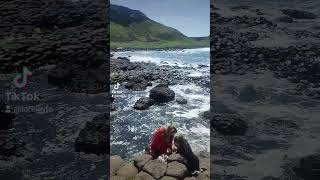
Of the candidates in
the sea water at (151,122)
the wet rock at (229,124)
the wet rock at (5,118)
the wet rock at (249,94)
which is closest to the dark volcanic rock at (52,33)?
the wet rock at (5,118)

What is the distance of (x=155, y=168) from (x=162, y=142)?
0.57 metres

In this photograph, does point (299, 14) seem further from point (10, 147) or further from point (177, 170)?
point (10, 147)

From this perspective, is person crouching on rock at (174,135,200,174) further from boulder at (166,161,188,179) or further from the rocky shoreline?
boulder at (166,161,188,179)

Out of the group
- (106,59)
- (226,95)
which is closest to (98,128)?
(106,59)

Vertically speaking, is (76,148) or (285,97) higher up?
(285,97)

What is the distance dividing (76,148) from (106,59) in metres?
2.15

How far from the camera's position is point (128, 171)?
7.73 m

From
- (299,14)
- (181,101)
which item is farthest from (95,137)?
(181,101)

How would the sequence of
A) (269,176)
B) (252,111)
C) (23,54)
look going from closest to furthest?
(269,176), (23,54), (252,111)

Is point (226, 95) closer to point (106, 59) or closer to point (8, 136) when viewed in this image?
point (106, 59)

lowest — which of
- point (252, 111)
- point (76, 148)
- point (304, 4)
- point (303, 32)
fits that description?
point (76, 148)

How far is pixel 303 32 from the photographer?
370 inches

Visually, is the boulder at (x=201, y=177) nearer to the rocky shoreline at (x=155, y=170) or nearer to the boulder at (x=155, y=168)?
the rocky shoreline at (x=155, y=170)

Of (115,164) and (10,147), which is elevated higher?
(10,147)
